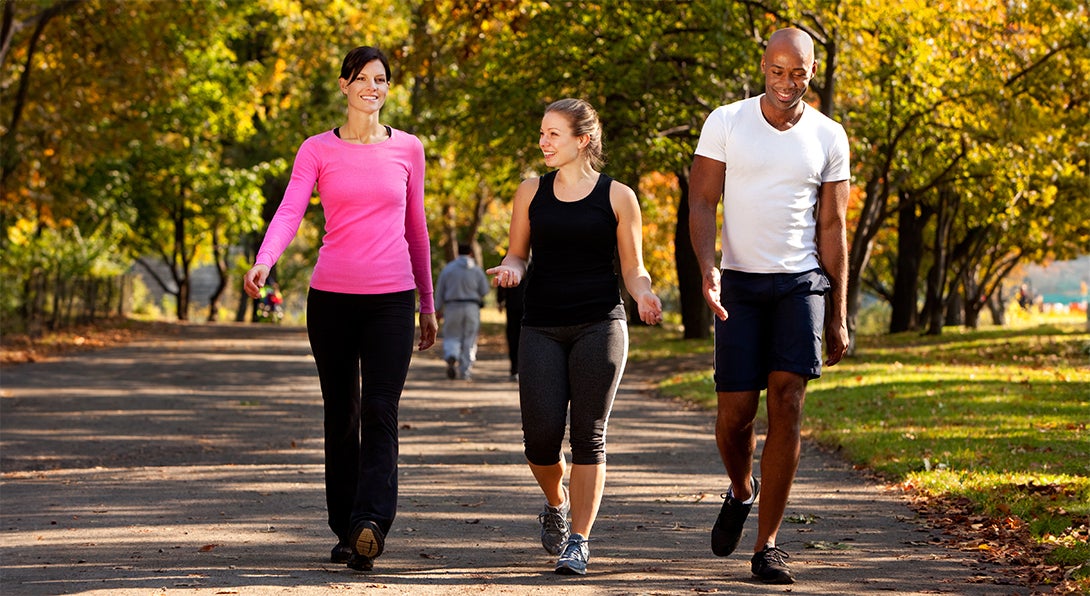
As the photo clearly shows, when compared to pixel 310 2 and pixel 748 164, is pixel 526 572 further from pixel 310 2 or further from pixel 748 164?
pixel 310 2

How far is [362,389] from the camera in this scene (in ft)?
22.3

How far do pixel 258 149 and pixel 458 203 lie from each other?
6.57 metres

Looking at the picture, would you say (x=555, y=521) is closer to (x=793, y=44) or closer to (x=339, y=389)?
(x=339, y=389)

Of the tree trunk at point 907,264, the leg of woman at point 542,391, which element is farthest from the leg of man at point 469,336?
the tree trunk at point 907,264

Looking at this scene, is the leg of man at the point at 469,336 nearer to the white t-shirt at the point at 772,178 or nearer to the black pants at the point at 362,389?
the black pants at the point at 362,389

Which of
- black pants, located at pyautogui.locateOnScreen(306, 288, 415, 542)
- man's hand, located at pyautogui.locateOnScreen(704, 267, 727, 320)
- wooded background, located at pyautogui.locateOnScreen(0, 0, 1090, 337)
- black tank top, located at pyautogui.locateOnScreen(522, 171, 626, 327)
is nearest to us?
man's hand, located at pyautogui.locateOnScreen(704, 267, 727, 320)

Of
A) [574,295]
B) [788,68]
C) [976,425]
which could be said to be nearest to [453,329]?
[976,425]

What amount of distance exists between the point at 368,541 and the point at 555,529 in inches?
34.9

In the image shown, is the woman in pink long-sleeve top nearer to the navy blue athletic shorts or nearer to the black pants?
the black pants

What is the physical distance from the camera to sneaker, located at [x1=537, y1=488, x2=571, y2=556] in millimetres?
6875

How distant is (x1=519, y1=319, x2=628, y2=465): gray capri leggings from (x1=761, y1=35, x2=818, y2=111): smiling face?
112 centimetres

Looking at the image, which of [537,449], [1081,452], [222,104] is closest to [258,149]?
[222,104]

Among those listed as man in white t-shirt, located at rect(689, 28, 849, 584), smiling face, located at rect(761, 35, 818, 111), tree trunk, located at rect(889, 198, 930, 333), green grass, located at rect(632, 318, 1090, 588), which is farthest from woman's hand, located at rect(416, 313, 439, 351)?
tree trunk, located at rect(889, 198, 930, 333)

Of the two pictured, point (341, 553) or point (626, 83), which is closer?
point (341, 553)
